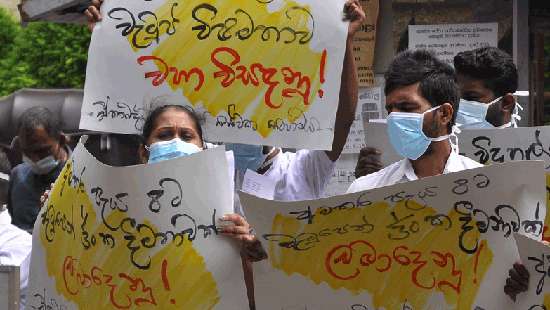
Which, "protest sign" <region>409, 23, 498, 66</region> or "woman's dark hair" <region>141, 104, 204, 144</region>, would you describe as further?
"protest sign" <region>409, 23, 498, 66</region>

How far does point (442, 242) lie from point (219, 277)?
647mm

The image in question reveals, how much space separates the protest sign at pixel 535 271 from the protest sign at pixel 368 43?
4.47 m

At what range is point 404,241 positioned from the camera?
3.80m

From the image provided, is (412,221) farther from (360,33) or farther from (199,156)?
(360,33)

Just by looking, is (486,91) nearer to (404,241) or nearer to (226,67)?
(226,67)

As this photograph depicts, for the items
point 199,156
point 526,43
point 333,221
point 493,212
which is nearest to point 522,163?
point 493,212

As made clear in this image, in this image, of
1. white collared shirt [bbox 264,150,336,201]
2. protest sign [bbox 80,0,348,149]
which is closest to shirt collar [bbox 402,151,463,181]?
protest sign [bbox 80,0,348,149]

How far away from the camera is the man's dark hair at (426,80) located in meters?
4.45

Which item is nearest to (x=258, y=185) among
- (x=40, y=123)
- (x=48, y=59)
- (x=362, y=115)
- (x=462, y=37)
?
(x=40, y=123)

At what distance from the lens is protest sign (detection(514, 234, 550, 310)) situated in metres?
3.54

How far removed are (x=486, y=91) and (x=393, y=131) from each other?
4.02ft

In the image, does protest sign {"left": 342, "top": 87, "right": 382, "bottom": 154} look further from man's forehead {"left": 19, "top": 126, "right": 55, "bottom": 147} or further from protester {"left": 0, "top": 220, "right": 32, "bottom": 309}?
protester {"left": 0, "top": 220, "right": 32, "bottom": 309}

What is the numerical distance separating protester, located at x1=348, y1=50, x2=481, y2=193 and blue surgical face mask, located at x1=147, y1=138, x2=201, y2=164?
1.83 feet

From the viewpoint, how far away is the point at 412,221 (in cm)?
379
